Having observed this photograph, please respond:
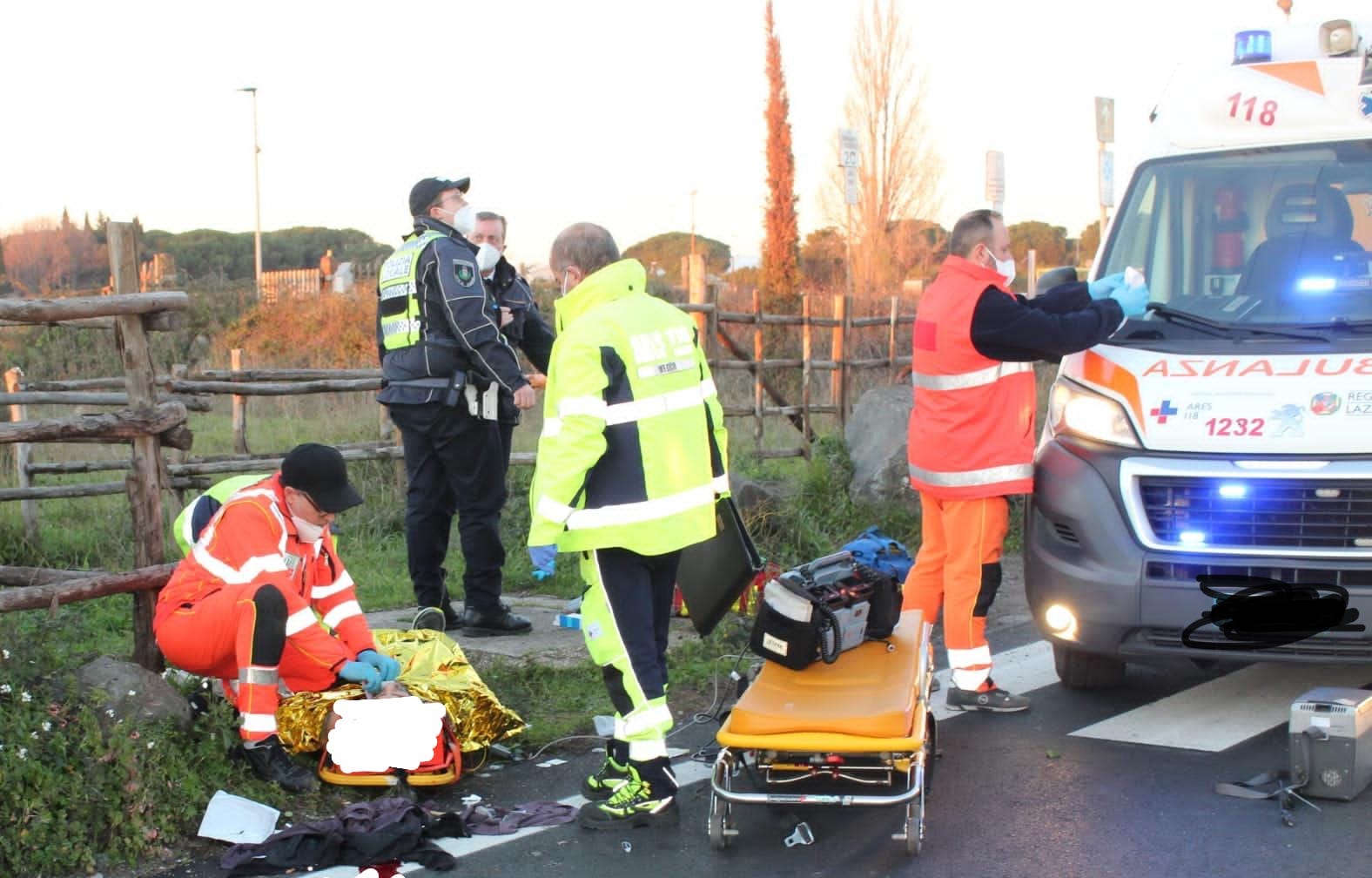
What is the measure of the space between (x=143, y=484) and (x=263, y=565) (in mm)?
825

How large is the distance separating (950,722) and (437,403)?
2.67m

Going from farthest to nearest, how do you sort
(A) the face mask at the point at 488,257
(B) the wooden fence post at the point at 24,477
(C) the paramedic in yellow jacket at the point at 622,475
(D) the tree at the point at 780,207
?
(D) the tree at the point at 780,207 → (B) the wooden fence post at the point at 24,477 → (A) the face mask at the point at 488,257 → (C) the paramedic in yellow jacket at the point at 622,475

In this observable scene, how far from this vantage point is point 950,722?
549 centimetres

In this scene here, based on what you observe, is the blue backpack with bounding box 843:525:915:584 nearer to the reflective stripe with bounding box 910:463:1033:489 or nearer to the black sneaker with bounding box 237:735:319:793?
the reflective stripe with bounding box 910:463:1033:489

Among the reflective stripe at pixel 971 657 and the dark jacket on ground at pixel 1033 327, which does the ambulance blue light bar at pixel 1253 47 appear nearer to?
the dark jacket on ground at pixel 1033 327

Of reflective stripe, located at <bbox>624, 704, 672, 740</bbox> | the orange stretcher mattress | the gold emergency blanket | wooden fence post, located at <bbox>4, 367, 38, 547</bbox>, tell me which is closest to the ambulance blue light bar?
the orange stretcher mattress

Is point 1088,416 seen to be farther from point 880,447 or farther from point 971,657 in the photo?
point 880,447

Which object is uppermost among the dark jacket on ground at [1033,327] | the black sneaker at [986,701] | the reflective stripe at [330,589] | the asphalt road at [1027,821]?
the dark jacket on ground at [1033,327]

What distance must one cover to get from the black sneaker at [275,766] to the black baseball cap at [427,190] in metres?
2.78

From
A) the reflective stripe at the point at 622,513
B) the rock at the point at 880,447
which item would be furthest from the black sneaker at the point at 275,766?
the rock at the point at 880,447

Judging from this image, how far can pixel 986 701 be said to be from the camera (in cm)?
562

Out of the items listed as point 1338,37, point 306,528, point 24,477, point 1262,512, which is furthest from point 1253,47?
point 24,477

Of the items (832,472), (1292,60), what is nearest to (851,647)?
(1292,60)

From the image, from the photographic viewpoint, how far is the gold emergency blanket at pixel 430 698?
4766mm
